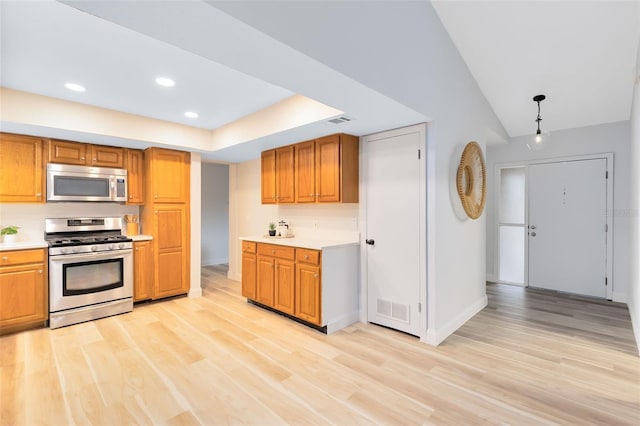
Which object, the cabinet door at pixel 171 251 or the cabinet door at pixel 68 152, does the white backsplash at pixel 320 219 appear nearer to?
the cabinet door at pixel 171 251

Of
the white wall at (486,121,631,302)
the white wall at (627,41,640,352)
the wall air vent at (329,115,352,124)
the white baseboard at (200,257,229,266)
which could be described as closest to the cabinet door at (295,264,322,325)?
the wall air vent at (329,115,352,124)

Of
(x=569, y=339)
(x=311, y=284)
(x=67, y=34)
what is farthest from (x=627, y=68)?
(x=67, y=34)

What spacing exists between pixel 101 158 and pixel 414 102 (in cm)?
396

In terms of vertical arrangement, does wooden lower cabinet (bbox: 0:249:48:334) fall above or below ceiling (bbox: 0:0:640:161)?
below

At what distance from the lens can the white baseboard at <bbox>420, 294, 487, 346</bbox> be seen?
9.75ft

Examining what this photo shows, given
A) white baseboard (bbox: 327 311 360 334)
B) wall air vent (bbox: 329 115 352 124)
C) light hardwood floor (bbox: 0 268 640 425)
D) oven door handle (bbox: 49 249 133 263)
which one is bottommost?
light hardwood floor (bbox: 0 268 640 425)

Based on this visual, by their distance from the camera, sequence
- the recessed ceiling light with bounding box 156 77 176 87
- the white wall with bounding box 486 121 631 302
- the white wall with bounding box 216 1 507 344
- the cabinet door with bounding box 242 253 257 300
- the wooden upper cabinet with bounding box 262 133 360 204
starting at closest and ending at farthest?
the white wall with bounding box 216 1 507 344
the recessed ceiling light with bounding box 156 77 176 87
the wooden upper cabinet with bounding box 262 133 360 204
the cabinet door with bounding box 242 253 257 300
the white wall with bounding box 486 121 631 302

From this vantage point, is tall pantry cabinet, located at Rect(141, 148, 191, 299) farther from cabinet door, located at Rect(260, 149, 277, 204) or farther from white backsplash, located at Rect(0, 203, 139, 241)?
cabinet door, located at Rect(260, 149, 277, 204)

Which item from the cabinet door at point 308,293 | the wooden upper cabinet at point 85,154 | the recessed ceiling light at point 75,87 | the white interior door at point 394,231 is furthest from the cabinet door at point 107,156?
the white interior door at point 394,231

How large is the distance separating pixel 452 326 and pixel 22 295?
4.61m

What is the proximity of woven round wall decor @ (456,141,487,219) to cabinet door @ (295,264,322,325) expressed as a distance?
1.81m

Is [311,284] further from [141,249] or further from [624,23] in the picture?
[624,23]

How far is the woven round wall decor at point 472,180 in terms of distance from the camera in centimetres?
334

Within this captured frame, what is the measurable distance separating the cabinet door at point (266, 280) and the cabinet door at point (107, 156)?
2.36m
